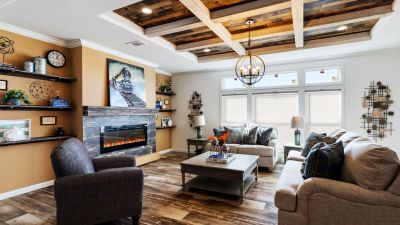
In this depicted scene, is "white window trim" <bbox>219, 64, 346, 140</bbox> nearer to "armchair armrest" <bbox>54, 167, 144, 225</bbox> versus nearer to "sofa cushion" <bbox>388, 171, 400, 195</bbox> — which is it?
"sofa cushion" <bbox>388, 171, 400, 195</bbox>

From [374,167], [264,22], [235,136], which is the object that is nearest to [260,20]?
[264,22]

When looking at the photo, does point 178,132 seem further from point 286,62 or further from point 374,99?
point 374,99

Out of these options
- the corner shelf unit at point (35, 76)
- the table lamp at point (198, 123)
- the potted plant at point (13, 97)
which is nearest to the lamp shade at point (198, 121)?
the table lamp at point (198, 123)

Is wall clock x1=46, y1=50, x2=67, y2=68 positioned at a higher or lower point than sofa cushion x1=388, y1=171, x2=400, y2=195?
higher

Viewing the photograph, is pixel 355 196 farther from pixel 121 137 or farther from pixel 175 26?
pixel 121 137

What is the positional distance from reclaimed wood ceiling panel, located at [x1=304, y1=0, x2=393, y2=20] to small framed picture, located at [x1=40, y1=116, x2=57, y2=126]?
4.43 m

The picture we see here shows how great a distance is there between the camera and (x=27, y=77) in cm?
334

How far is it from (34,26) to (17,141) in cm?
176

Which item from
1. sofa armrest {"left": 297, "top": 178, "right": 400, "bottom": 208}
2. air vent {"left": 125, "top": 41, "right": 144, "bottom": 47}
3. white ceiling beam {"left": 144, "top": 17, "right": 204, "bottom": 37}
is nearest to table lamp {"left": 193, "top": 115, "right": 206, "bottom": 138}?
air vent {"left": 125, "top": 41, "right": 144, "bottom": 47}

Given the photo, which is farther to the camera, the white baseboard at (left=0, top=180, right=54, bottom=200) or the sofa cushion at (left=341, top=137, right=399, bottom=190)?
the white baseboard at (left=0, top=180, right=54, bottom=200)

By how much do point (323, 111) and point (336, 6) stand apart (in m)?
2.90

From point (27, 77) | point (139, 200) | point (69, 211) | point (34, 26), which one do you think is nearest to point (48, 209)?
point (69, 211)

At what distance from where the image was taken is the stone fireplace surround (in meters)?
3.83

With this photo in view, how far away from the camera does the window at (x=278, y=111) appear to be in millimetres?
5414
